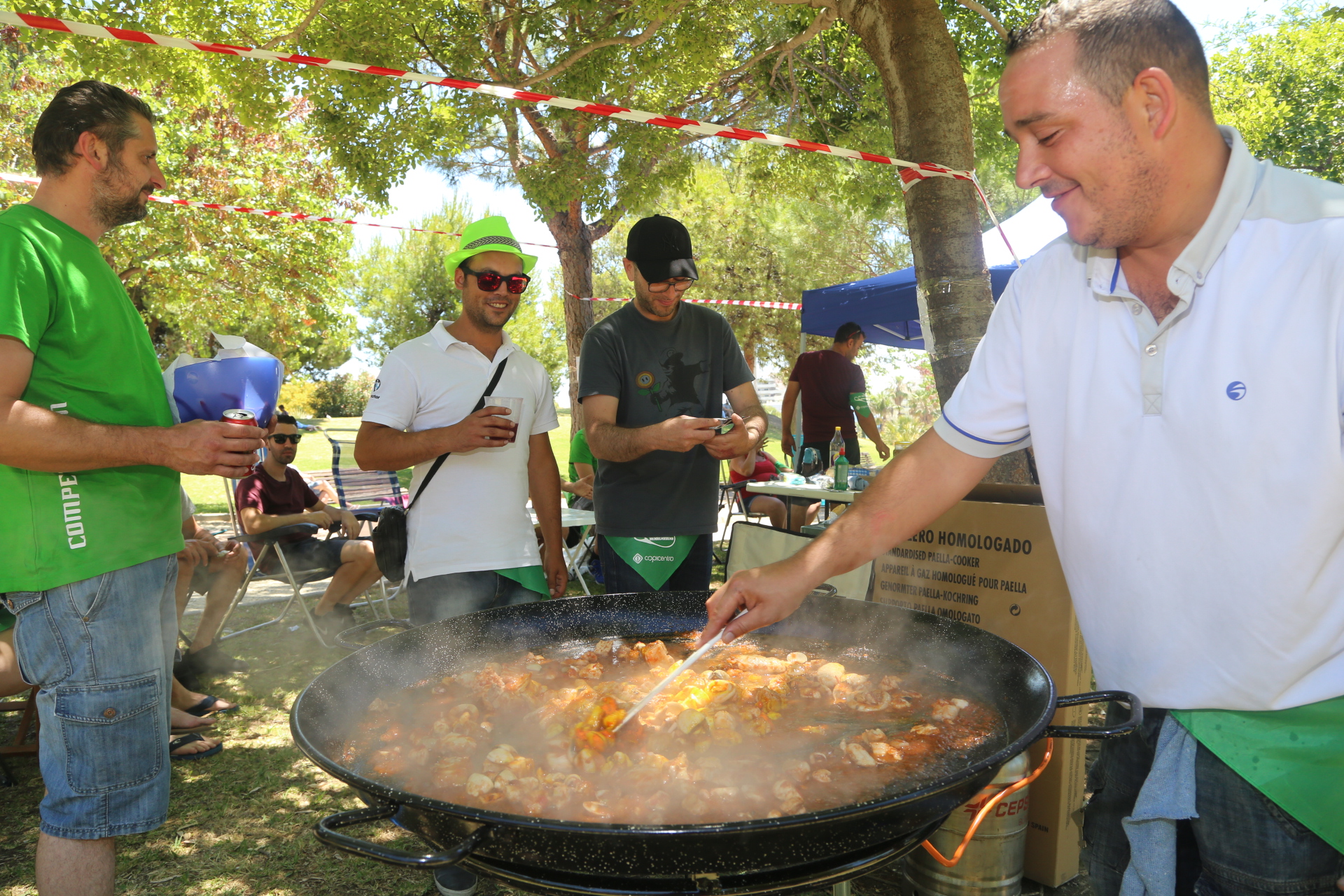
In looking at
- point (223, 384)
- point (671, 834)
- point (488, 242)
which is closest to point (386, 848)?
point (671, 834)

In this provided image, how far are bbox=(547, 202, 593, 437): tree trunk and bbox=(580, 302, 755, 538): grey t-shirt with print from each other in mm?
7401

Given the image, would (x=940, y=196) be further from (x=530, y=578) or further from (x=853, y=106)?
(x=853, y=106)

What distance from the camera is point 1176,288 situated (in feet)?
4.56

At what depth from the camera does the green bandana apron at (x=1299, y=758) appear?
1351 mm

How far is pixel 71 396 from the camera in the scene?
2146 mm

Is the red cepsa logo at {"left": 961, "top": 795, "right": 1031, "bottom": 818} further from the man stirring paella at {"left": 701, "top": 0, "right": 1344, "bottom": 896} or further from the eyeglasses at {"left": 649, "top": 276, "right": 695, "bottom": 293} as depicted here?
the eyeglasses at {"left": 649, "top": 276, "right": 695, "bottom": 293}

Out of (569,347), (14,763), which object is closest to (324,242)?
(569,347)

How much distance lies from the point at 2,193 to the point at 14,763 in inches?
412

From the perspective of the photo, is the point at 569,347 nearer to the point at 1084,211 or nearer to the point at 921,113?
the point at 921,113

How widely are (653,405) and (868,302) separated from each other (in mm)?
7037

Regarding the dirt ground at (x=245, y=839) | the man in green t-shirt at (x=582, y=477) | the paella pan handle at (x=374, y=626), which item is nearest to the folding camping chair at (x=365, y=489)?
the man in green t-shirt at (x=582, y=477)

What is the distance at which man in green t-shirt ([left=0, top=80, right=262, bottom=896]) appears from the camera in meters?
2.04

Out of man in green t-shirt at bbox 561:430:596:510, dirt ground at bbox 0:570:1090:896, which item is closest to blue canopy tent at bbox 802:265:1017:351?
man in green t-shirt at bbox 561:430:596:510

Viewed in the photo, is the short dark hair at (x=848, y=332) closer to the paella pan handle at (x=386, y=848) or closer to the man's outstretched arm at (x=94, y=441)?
the man's outstretched arm at (x=94, y=441)
